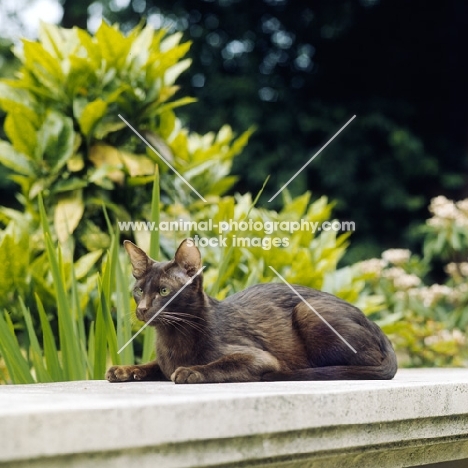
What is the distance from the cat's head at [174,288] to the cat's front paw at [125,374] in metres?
0.20

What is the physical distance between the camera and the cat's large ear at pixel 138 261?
2232mm

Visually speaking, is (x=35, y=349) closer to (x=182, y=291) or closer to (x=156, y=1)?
(x=182, y=291)

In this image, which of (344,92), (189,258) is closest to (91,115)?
(189,258)

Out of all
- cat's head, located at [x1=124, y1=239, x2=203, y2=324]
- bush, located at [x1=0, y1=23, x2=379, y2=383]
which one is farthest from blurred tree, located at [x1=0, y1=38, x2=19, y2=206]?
cat's head, located at [x1=124, y1=239, x2=203, y2=324]

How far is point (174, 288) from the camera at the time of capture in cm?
215

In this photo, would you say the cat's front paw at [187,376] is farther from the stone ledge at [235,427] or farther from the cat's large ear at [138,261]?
the cat's large ear at [138,261]

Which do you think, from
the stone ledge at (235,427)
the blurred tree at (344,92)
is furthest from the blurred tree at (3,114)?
the stone ledge at (235,427)

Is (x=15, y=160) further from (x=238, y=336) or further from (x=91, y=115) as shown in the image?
(x=238, y=336)

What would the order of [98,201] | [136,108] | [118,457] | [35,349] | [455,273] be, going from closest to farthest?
[118,457], [35,349], [98,201], [136,108], [455,273]

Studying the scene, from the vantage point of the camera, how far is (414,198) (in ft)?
30.9

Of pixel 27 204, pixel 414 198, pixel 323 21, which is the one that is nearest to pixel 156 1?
pixel 323 21

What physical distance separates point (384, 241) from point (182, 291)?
7892 millimetres

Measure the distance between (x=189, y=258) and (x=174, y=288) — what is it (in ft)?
0.32

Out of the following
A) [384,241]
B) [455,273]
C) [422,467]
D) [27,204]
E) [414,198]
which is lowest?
[384,241]
